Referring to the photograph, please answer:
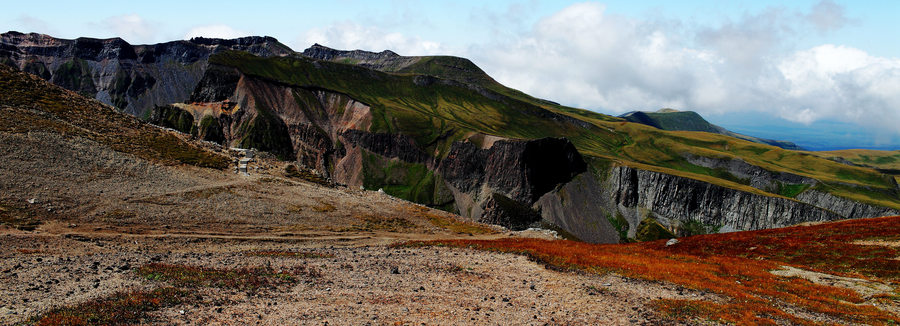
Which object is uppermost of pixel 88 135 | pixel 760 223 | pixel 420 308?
pixel 88 135

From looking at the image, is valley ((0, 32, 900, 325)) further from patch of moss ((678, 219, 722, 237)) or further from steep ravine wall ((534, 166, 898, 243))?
patch of moss ((678, 219, 722, 237))

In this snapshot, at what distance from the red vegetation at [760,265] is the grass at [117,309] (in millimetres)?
24444

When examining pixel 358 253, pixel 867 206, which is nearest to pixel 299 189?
pixel 358 253

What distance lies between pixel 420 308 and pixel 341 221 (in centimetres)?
4293

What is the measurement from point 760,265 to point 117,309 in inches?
1849

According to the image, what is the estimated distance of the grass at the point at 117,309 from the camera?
16.9m

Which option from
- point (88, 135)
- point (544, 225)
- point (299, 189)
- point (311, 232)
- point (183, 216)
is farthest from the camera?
point (544, 225)

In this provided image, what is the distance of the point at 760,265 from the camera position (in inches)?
1535

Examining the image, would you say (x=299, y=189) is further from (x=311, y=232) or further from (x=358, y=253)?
(x=358, y=253)

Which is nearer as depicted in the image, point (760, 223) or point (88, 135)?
point (88, 135)

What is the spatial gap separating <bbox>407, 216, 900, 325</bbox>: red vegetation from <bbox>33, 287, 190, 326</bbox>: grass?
2444cm

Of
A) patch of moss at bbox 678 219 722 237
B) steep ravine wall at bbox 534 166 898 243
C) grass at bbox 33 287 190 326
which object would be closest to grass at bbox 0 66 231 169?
grass at bbox 33 287 190 326

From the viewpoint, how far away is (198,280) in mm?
23859

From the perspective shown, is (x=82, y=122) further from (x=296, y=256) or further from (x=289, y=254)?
(x=296, y=256)
